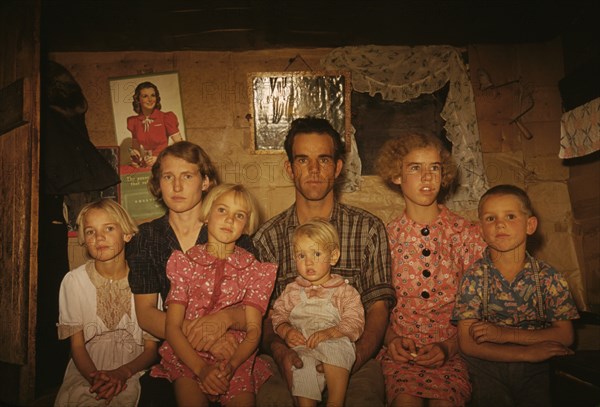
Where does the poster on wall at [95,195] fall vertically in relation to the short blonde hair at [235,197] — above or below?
above

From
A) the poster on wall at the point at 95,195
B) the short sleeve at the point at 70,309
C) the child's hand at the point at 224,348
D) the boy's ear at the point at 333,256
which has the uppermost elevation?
the poster on wall at the point at 95,195

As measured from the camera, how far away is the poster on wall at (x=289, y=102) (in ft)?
14.9

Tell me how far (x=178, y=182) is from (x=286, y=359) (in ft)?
4.35

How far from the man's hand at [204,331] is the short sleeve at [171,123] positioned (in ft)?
8.58

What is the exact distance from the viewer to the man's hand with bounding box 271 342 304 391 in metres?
2.37

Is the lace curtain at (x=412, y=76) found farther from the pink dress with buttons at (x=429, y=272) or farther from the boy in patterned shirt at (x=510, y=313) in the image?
the boy in patterned shirt at (x=510, y=313)

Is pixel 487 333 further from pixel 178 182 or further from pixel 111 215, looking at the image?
pixel 111 215

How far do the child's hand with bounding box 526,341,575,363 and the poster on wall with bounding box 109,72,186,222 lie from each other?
3.58 metres

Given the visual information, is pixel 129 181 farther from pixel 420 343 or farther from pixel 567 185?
pixel 567 185

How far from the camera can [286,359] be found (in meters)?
2.45

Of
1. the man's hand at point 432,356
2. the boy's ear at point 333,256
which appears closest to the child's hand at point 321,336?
the boy's ear at point 333,256

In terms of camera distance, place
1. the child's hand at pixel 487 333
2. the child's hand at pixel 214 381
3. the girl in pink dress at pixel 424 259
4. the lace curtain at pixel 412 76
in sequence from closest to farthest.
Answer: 1. the child's hand at pixel 214 381
2. the child's hand at pixel 487 333
3. the girl in pink dress at pixel 424 259
4. the lace curtain at pixel 412 76

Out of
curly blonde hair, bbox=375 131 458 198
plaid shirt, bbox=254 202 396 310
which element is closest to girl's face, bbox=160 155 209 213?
plaid shirt, bbox=254 202 396 310

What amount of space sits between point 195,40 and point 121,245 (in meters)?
2.61
